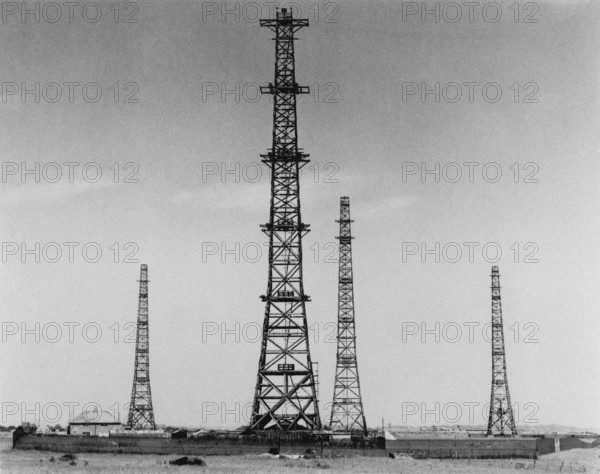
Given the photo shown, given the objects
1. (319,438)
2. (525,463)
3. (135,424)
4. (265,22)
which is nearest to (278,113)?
(265,22)

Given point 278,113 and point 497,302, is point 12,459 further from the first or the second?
point 497,302

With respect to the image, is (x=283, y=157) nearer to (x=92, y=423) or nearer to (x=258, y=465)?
(x=258, y=465)

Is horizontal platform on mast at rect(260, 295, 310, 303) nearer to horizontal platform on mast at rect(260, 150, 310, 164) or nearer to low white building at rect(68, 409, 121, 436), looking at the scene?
horizontal platform on mast at rect(260, 150, 310, 164)

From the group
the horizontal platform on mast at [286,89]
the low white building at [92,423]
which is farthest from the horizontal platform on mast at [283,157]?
the low white building at [92,423]

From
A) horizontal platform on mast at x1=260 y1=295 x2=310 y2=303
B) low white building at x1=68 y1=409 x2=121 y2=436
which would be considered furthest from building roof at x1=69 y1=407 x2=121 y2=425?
horizontal platform on mast at x1=260 y1=295 x2=310 y2=303

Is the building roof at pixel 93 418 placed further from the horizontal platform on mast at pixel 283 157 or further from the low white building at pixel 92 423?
the horizontal platform on mast at pixel 283 157
